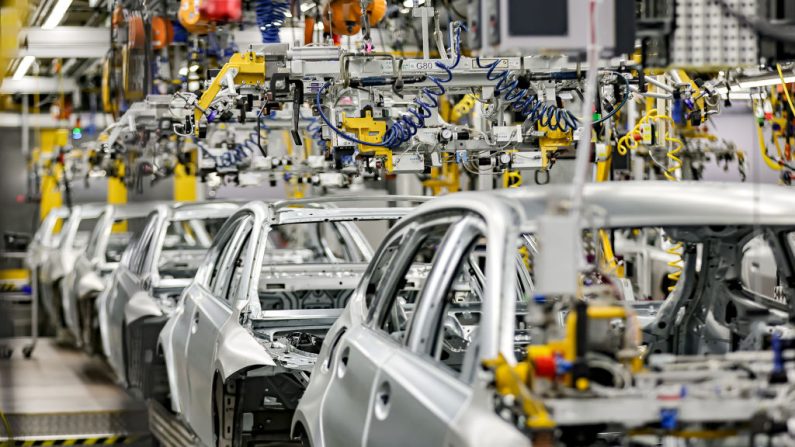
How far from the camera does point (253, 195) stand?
21875 mm

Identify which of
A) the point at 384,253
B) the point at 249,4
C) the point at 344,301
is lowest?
the point at 344,301

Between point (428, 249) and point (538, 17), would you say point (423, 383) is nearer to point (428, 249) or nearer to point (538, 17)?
point (538, 17)

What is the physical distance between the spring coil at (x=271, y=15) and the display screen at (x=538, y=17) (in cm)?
505

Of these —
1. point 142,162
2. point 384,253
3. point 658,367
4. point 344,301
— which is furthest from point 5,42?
point 142,162

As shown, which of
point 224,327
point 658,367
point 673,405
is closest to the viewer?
point 673,405

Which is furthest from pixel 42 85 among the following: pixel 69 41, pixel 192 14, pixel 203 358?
pixel 203 358

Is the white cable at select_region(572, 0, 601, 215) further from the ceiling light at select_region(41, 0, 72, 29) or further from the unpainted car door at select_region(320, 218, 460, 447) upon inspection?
the ceiling light at select_region(41, 0, 72, 29)

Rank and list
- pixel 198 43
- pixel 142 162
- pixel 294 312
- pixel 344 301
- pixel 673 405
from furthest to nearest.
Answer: pixel 142 162 → pixel 198 43 → pixel 344 301 → pixel 294 312 → pixel 673 405

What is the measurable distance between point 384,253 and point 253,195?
1738cm

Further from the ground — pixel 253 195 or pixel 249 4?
pixel 249 4

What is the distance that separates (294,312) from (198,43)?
4.71 metres

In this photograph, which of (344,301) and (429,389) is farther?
(344,301)

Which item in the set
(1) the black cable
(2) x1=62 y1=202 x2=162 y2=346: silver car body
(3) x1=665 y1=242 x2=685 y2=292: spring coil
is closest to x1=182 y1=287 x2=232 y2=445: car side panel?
(3) x1=665 y1=242 x2=685 y2=292: spring coil

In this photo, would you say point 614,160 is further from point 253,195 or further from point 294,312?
point 253,195
